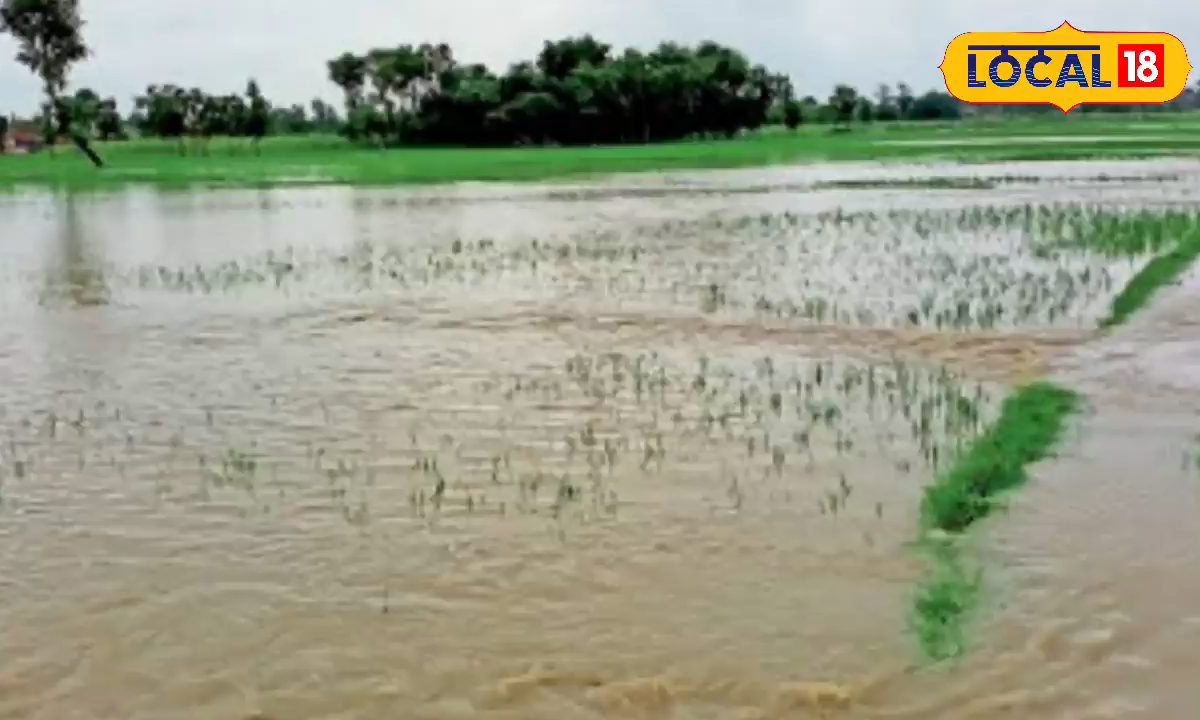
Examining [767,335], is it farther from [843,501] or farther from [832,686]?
[832,686]

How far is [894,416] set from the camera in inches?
306

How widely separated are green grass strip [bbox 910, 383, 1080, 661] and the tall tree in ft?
151

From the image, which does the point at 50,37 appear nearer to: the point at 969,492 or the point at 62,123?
the point at 62,123

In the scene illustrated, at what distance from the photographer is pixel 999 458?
21.6 feet

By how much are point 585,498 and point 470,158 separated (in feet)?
147

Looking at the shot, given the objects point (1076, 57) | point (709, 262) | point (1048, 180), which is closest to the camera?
point (709, 262)

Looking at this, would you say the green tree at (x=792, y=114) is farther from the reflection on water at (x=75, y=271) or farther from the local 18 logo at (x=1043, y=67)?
the reflection on water at (x=75, y=271)

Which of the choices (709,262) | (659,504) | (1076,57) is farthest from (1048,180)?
(659,504)

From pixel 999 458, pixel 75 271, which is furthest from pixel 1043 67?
pixel 999 458

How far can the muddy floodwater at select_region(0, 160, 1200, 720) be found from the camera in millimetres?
4355

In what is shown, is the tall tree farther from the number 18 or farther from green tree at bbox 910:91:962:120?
green tree at bbox 910:91:962:120

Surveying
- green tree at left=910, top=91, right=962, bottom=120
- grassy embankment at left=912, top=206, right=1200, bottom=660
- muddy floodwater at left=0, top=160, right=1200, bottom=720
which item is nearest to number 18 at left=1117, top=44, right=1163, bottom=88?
muddy floodwater at left=0, top=160, right=1200, bottom=720

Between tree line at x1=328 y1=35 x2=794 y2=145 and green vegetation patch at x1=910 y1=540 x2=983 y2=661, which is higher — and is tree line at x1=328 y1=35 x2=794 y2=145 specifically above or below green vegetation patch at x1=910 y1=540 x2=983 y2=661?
above

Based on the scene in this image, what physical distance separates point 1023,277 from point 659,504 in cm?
851
